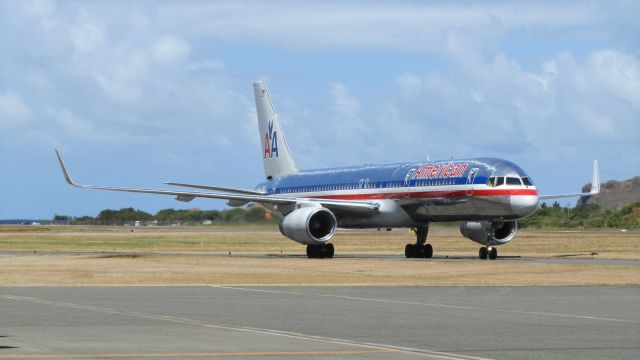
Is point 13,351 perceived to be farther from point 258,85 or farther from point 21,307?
point 258,85

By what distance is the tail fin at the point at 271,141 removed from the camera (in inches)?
2569

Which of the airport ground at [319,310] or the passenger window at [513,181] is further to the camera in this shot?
the passenger window at [513,181]

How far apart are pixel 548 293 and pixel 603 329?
29.9 feet

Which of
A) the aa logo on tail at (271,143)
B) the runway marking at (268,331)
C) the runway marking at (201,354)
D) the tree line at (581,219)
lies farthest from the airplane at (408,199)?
the tree line at (581,219)

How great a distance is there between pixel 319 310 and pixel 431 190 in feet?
91.1

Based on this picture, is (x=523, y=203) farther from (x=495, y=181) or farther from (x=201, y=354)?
(x=201, y=354)

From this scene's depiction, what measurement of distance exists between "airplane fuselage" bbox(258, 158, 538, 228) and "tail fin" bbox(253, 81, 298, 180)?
18.0 ft

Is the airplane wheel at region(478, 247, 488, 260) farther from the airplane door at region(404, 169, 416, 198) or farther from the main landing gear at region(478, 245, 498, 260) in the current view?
the airplane door at region(404, 169, 416, 198)

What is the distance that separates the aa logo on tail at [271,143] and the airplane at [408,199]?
4.44 meters

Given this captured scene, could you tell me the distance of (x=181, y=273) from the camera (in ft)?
121

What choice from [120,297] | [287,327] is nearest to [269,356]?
[287,327]

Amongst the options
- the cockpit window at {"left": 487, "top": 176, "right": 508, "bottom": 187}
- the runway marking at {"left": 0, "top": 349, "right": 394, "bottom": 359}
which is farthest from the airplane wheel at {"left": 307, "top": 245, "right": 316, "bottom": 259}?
the runway marking at {"left": 0, "top": 349, "right": 394, "bottom": 359}

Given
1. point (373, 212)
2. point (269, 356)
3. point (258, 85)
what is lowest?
point (269, 356)

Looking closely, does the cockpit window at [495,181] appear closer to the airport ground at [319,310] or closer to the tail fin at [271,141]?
the airport ground at [319,310]
